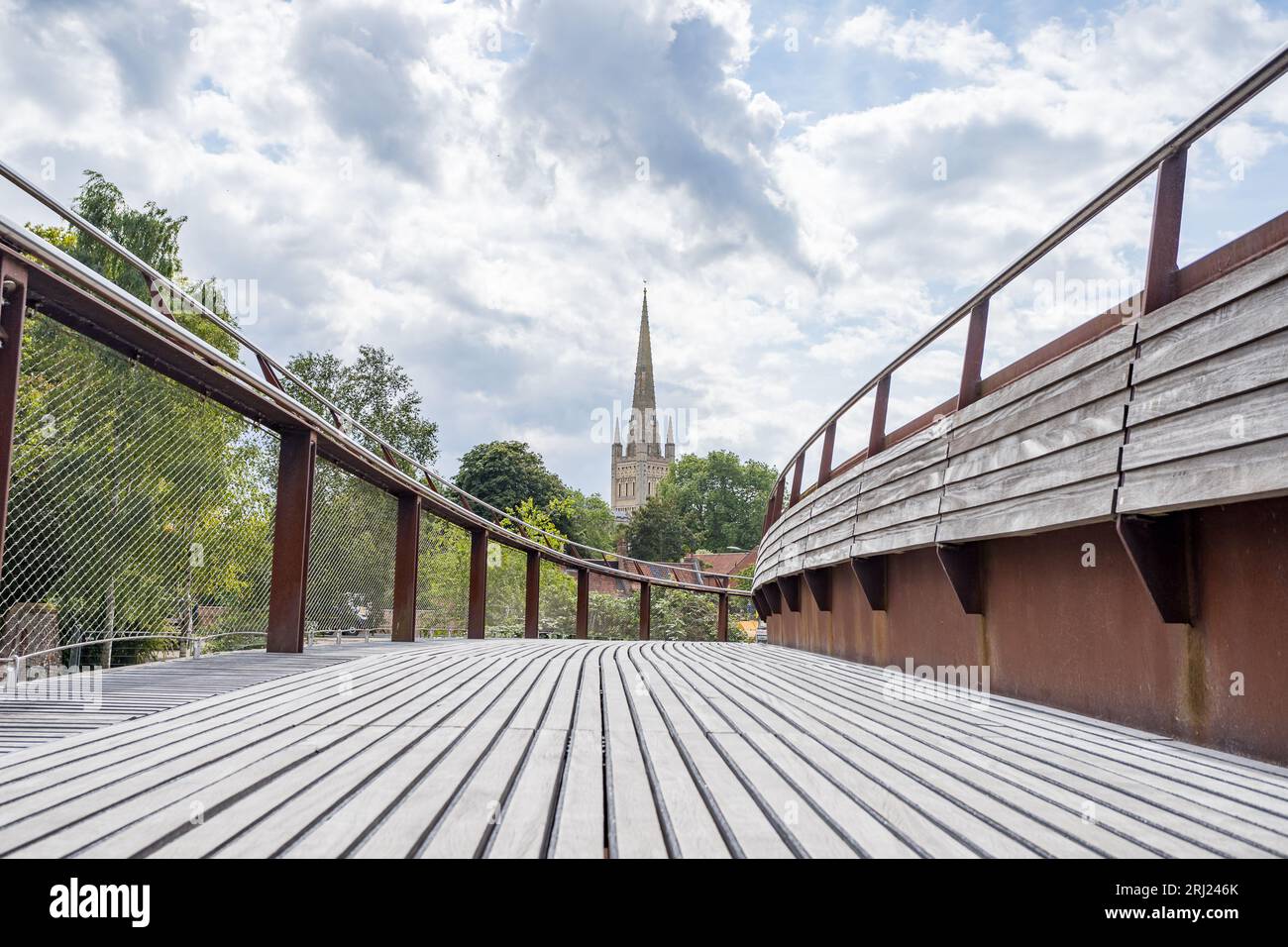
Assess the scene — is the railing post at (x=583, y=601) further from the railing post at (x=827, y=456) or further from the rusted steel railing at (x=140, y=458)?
the railing post at (x=827, y=456)

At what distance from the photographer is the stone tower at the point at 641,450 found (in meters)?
109

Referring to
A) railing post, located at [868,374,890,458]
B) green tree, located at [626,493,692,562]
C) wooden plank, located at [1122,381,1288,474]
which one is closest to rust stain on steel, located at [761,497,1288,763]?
wooden plank, located at [1122,381,1288,474]

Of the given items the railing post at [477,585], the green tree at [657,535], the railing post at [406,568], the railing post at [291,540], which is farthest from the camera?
the green tree at [657,535]

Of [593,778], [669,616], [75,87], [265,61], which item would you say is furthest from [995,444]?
[669,616]

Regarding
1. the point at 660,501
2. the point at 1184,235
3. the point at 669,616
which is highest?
the point at 660,501

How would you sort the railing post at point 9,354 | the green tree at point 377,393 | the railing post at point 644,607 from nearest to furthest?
the railing post at point 9,354, the railing post at point 644,607, the green tree at point 377,393

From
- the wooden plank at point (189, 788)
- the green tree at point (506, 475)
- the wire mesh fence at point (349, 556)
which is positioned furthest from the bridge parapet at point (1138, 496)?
the green tree at point (506, 475)

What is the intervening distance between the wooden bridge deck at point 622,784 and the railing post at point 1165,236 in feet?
5.30

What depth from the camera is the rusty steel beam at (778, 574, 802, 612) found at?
1012 centimetres

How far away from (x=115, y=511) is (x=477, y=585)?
7.91m

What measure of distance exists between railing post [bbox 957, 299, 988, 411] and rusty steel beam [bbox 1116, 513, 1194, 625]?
1.80m

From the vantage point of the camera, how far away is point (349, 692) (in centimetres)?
450
